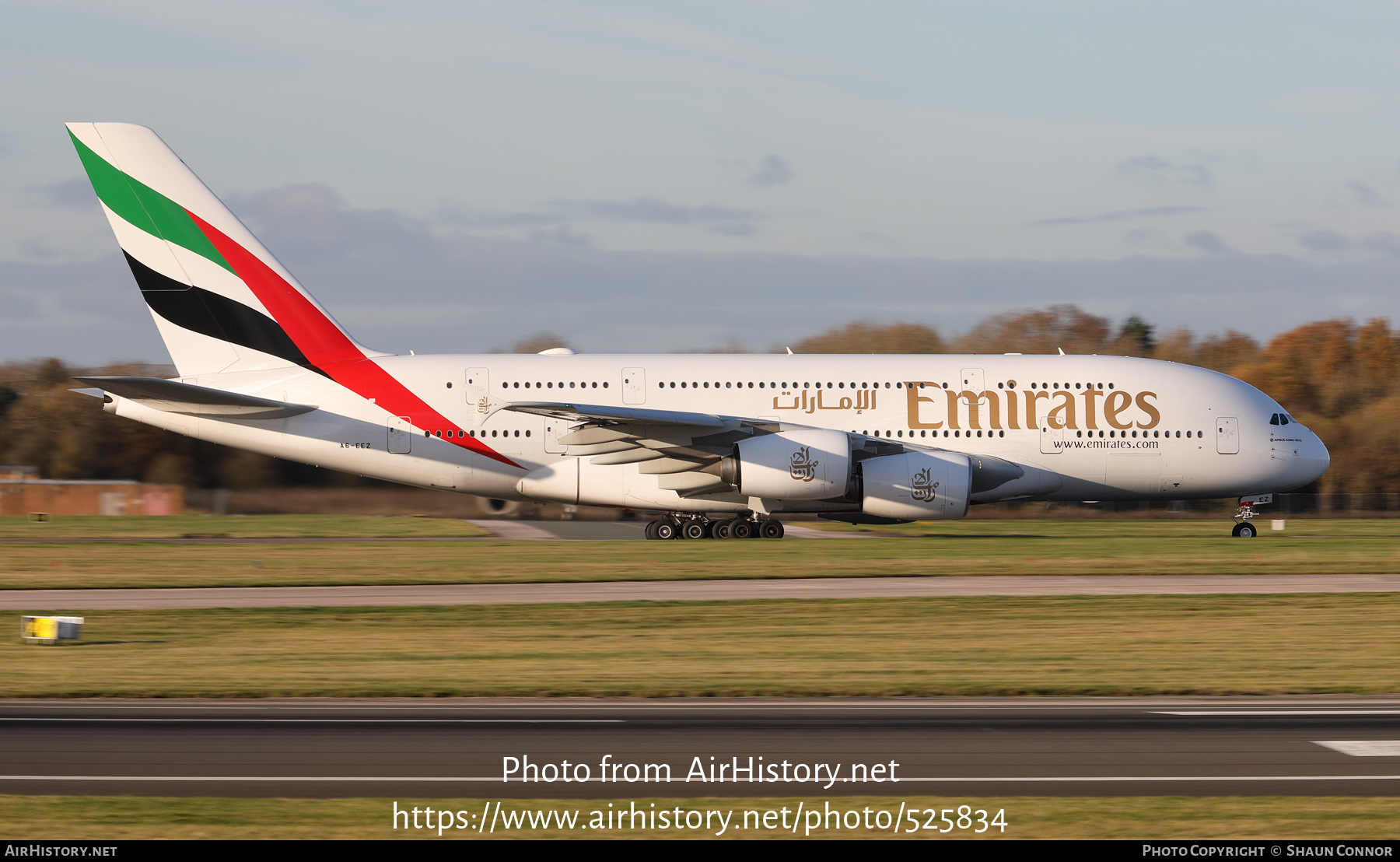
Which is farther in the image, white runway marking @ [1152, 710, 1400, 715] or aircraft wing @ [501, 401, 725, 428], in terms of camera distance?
aircraft wing @ [501, 401, 725, 428]

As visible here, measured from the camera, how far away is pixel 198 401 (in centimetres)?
3384

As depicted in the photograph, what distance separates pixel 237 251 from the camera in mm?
35250

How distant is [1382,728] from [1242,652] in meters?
5.03

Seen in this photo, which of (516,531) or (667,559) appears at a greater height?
(516,531)

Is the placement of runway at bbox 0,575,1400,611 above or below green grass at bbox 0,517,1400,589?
below

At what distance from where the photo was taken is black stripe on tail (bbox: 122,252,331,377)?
35188mm

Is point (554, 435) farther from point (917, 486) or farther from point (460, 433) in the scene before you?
point (917, 486)

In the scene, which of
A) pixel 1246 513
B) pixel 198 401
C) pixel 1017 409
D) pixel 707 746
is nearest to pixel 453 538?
pixel 198 401

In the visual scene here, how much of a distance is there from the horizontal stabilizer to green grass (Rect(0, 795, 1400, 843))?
1010 inches

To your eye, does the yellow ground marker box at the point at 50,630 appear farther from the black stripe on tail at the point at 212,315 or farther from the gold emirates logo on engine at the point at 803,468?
the gold emirates logo on engine at the point at 803,468

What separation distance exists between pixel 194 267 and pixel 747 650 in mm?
23652

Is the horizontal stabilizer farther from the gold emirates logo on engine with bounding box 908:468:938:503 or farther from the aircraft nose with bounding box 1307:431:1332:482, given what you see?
the aircraft nose with bounding box 1307:431:1332:482

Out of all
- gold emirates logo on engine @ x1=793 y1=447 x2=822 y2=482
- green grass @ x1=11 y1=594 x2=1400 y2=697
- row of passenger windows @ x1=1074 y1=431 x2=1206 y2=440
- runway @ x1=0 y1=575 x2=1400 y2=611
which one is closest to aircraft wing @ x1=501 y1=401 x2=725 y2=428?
gold emirates logo on engine @ x1=793 y1=447 x2=822 y2=482

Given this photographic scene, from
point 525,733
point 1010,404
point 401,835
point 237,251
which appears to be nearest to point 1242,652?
point 525,733
